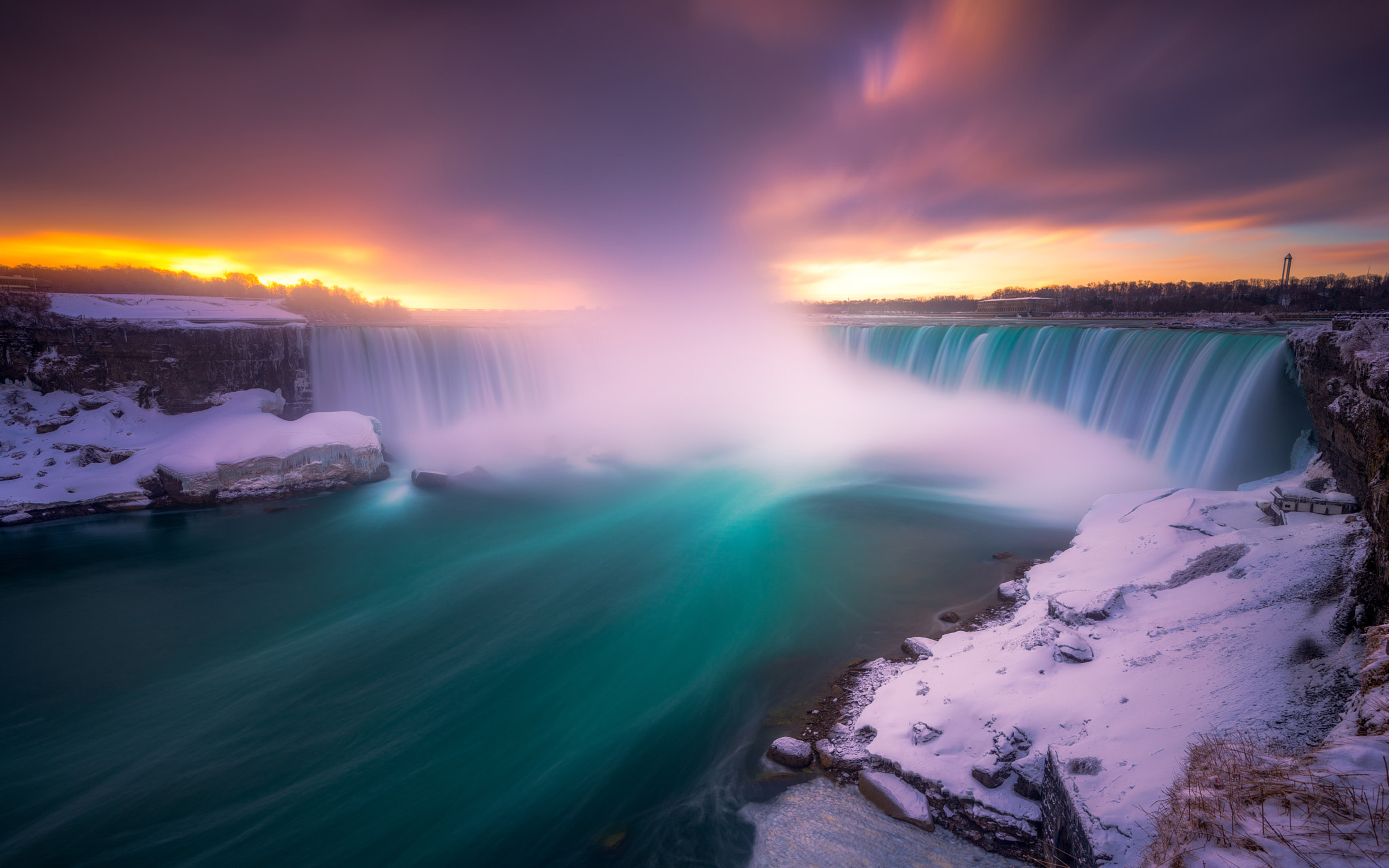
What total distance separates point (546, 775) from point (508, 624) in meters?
4.06

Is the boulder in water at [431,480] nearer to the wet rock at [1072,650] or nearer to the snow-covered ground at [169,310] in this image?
the snow-covered ground at [169,310]

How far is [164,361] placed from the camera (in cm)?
1912

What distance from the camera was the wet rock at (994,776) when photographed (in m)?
4.99

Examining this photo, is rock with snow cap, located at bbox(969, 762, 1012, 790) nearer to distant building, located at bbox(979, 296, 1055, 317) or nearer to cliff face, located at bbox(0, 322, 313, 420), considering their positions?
cliff face, located at bbox(0, 322, 313, 420)

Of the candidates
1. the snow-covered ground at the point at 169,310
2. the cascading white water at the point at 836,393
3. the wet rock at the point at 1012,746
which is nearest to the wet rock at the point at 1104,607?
the wet rock at the point at 1012,746

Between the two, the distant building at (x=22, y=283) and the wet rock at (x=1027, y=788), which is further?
the distant building at (x=22, y=283)

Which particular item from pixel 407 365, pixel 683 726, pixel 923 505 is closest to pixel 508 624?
pixel 683 726

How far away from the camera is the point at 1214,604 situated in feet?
17.9

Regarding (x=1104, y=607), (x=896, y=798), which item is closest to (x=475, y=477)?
(x=896, y=798)

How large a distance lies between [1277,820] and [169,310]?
32.0 meters

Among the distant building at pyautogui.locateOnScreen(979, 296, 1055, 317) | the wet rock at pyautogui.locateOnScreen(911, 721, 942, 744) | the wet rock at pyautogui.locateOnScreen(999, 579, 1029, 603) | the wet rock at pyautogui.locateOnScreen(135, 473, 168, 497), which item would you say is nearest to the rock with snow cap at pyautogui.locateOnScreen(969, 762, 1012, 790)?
the wet rock at pyautogui.locateOnScreen(911, 721, 942, 744)

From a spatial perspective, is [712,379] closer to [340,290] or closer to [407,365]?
[407,365]

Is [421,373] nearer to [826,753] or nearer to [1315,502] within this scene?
[826,753]

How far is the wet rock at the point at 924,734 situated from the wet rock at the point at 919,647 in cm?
187
